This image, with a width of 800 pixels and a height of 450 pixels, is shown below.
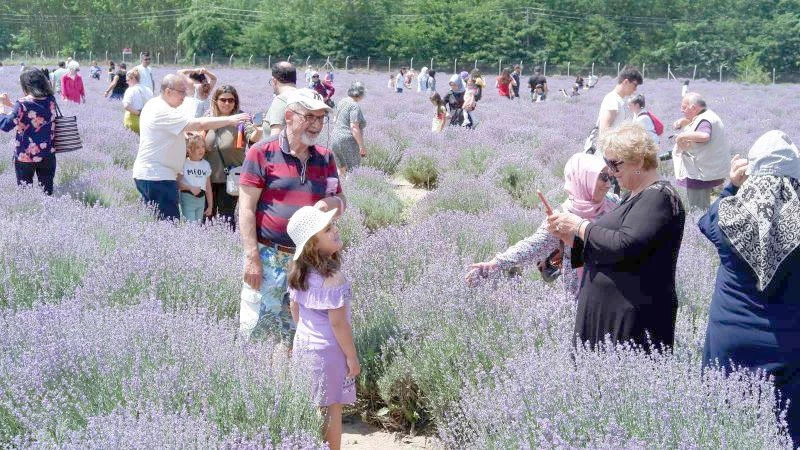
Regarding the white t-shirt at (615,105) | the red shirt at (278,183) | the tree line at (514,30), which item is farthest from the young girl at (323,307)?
the tree line at (514,30)

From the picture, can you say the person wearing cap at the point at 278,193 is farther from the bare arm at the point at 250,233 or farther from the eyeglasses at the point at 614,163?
the eyeglasses at the point at 614,163

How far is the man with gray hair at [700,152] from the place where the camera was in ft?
24.4

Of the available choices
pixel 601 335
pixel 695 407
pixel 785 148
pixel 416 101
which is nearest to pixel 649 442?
pixel 695 407

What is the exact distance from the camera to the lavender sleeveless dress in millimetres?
3428

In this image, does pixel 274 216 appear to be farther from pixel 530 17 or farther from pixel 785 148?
pixel 530 17

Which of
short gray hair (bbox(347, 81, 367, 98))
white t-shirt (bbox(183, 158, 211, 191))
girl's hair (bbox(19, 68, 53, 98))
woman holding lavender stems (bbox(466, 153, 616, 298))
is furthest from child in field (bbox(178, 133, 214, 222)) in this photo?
short gray hair (bbox(347, 81, 367, 98))

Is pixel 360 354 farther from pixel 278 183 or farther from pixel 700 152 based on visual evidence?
pixel 700 152

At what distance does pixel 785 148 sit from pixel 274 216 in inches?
84.8

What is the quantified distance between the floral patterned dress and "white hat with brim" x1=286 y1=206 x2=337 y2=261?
464 cm

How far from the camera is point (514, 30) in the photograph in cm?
7338

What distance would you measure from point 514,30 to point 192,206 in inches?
2754

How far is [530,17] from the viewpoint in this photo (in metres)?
76.3

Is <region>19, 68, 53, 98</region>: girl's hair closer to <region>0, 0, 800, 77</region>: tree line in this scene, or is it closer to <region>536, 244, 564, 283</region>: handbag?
<region>536, 244, 564, 283</region>: handbag

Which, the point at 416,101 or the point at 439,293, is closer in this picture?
the point at 439,293
